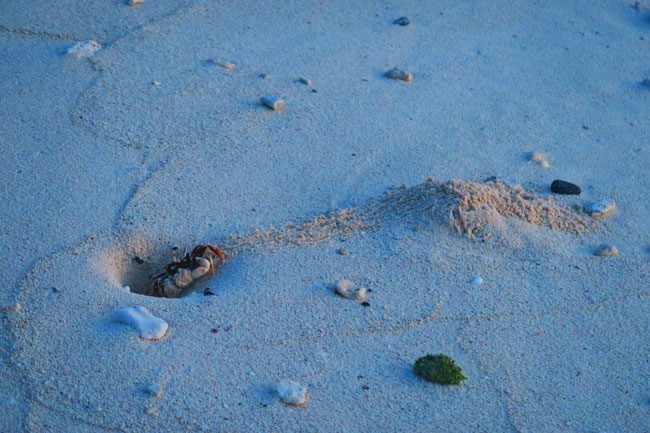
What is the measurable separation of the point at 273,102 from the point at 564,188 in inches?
65.9

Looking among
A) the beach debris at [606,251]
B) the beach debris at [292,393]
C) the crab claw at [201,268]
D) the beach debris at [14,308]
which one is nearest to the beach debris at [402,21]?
the beach debris at [606,251]

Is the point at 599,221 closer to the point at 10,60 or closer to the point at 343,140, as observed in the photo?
the point at 343,140

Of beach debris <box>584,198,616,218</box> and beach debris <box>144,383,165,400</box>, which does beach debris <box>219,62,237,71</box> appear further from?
beach debris <box>144,383,165,400</box>

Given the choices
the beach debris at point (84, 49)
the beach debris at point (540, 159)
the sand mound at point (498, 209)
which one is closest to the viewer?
the sand mound at point (498, 209)

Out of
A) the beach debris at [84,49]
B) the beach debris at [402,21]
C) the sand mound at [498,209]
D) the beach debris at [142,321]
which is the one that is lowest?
the beach debris at [142,321]

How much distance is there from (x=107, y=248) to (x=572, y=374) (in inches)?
82.7

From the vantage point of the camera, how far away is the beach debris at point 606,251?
13.8 feet

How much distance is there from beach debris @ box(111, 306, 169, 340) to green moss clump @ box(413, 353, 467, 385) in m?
1.04

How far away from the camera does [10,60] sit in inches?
199

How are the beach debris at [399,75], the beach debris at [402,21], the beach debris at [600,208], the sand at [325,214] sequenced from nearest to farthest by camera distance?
the sand at [325,214]
the beach debris at [600,208]
the beach debris at [399,75]
the beach debris at [402,21]

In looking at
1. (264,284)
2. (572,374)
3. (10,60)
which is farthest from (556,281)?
(10,60)

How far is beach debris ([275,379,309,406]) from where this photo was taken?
10.6 feet

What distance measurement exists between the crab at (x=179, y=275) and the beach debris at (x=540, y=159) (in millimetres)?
1985

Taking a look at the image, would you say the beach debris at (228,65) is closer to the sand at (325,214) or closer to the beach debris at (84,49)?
the sand at (325,214)
